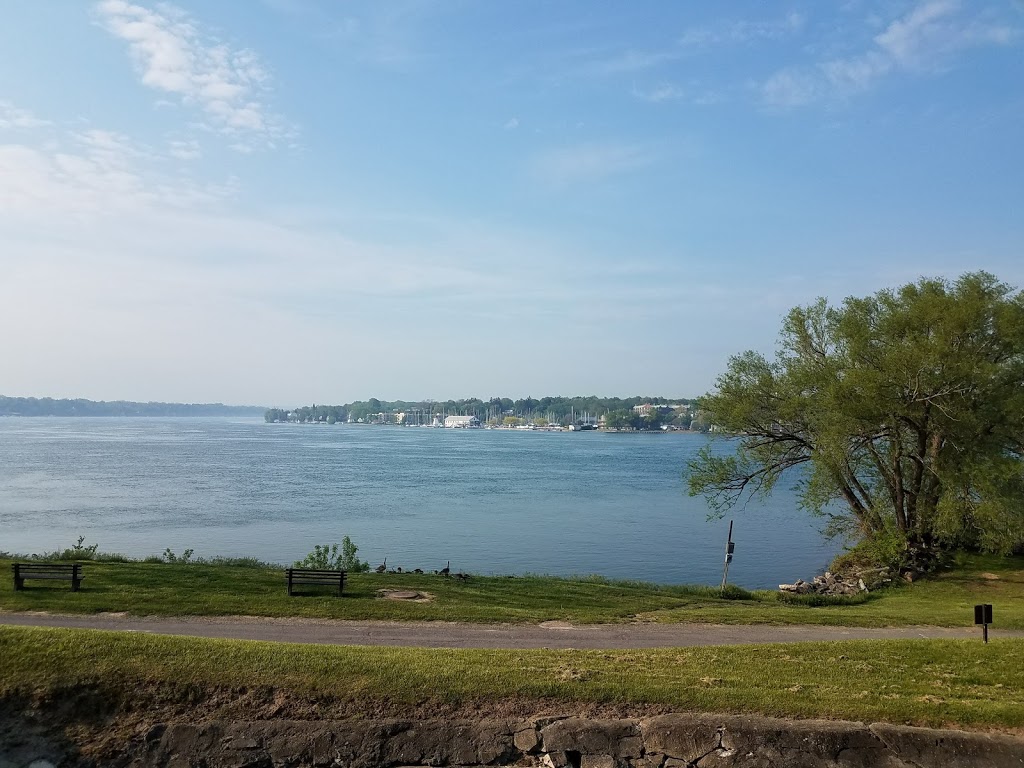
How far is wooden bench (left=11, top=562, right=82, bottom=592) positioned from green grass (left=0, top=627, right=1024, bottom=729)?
7975mm

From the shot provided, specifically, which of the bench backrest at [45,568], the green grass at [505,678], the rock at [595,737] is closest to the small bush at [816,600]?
the green grass at [505,678]

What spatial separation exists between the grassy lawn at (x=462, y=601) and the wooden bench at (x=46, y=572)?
246 millimetres

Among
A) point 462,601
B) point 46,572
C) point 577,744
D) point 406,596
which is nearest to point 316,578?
point 406,596

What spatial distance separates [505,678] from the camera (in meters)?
10.9

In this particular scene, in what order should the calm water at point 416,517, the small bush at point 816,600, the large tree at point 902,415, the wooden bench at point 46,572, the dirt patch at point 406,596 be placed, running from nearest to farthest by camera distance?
the wooden bench at point 46,572 → the dirt patch at point 406,596 → the small bush at point 816,600 → the large tree at point 902,415 → the calm water at point 416,517

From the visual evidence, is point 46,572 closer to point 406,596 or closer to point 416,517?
point 406,596

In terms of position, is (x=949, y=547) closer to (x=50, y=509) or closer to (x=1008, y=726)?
(x=1008, y=726)

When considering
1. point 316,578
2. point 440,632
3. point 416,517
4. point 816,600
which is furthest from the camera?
point 416,517

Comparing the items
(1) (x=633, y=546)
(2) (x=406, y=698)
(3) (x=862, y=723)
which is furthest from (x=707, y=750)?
(1) (x=633, y=546)

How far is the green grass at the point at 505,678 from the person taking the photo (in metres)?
10.4

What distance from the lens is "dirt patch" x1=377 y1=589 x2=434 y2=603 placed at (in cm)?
1959

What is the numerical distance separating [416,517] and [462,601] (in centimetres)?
3413

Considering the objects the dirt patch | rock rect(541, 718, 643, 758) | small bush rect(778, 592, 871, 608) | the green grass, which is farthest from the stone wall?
small bush rect(778, 592, 871, 608)

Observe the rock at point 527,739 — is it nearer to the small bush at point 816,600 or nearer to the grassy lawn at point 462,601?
the grassy lawn at point 462,601
